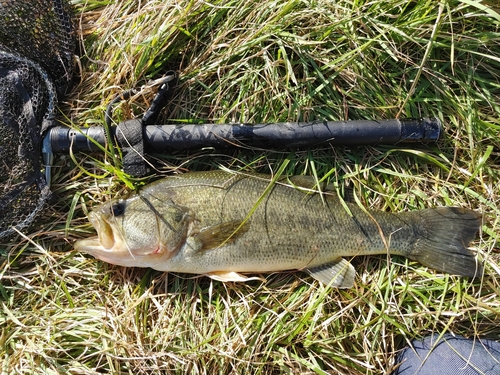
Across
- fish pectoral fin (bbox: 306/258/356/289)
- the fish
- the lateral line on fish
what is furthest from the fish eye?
fish pectoral fin (bbox: 306/258/356/289)

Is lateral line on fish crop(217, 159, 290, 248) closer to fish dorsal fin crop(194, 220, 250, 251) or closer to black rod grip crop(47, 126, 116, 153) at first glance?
fish dorsal fin crop(194, 220, 250, 251)

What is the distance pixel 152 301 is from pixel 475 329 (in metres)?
2.50

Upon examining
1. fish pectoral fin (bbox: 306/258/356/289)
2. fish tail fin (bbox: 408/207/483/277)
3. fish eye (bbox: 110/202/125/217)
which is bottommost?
fish pectoral fin (bbox: 306/258/356/289)

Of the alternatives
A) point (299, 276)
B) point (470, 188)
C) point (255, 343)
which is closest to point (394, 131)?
point (470, 188)

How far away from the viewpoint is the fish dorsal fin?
301cm

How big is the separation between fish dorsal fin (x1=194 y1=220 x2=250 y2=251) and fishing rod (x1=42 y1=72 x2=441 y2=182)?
64 cm

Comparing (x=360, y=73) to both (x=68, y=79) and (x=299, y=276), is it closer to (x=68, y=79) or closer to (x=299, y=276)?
(x=299, y=276)

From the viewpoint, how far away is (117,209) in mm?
3027

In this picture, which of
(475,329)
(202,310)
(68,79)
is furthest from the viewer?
(68,79)

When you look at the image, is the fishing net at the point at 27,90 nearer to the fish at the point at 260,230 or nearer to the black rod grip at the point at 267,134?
the black rod grip at the point at 267,134

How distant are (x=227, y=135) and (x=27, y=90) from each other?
5.61 feet

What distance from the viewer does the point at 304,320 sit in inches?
124

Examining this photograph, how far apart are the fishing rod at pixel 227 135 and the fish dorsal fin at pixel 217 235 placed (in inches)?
25.2

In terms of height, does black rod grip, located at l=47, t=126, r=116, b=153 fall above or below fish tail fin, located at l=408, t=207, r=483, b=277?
above
